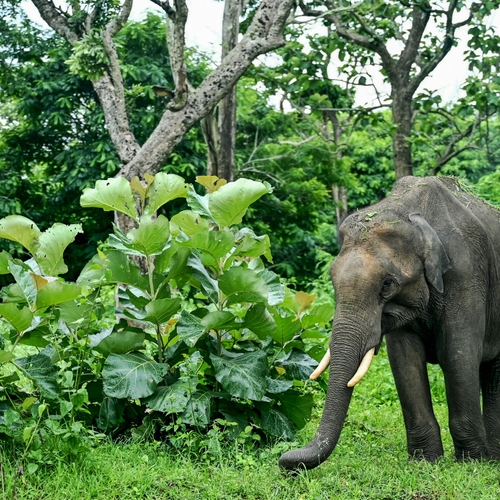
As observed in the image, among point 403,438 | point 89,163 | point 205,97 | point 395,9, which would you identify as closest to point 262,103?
point 89,163

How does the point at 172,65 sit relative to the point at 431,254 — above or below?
above

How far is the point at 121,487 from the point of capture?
4867 mm

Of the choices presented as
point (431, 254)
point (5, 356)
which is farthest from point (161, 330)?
point (431, 254)

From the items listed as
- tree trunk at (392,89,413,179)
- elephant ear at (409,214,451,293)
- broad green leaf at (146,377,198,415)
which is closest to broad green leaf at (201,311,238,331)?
broad green leaf at (146,377,198,415)

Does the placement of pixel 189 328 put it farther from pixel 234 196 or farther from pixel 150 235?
pixel 234 196

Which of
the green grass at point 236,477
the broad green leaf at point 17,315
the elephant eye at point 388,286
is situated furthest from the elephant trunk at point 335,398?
the broad green leaf at point 17,315

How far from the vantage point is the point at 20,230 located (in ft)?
17.9

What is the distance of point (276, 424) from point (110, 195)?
1953 mm

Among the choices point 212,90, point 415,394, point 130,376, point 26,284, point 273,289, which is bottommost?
point 415,394

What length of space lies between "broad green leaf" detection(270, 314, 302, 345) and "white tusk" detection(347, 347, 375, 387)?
2.95 feet

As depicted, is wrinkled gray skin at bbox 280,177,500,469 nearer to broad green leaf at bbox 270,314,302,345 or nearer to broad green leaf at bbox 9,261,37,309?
broad green leaf at bbox 270,314,302,345

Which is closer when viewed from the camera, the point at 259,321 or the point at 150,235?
the point at 150,235

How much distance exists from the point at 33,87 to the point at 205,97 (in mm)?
11273

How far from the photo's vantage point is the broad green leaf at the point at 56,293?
16.7 feet
